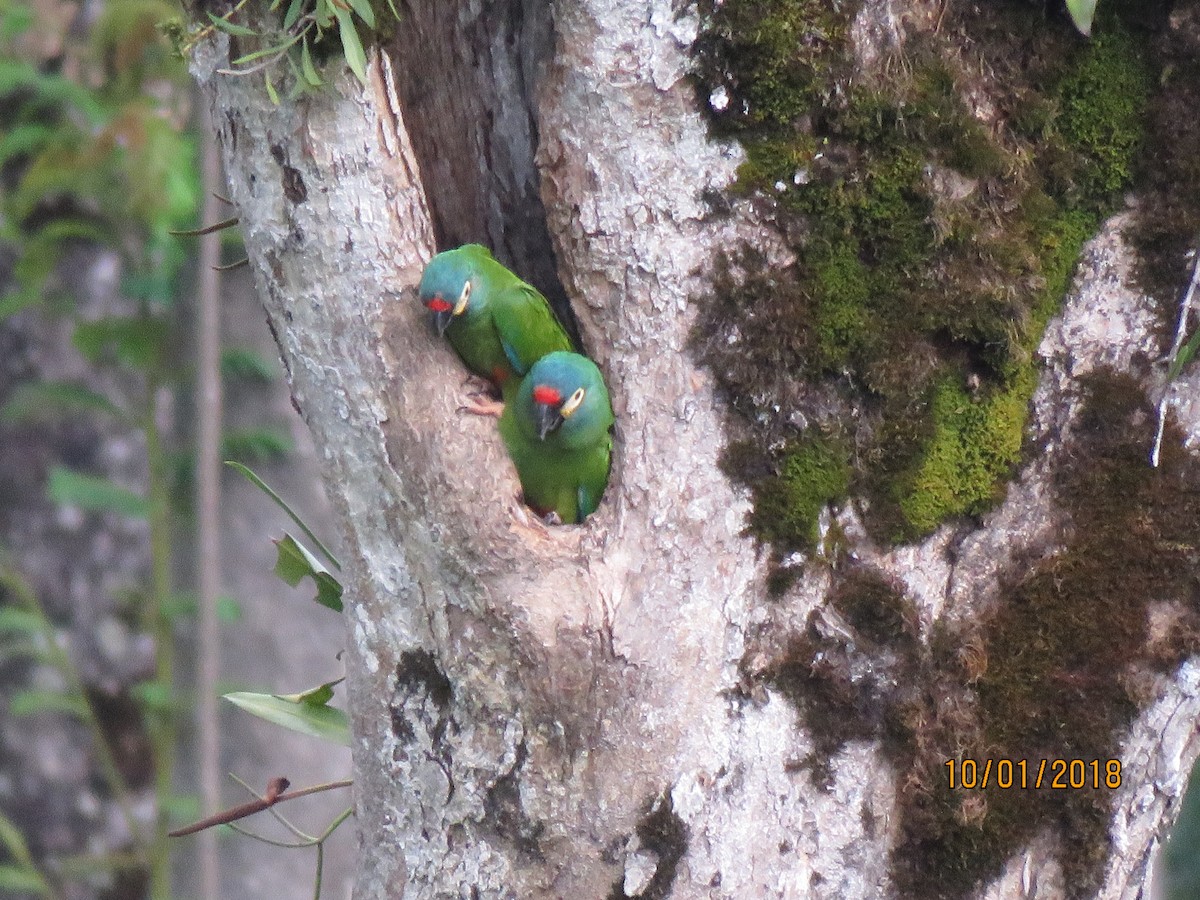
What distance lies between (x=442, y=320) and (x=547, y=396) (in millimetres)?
486

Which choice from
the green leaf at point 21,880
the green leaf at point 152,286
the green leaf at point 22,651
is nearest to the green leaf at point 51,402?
the green leaf at point 152,286

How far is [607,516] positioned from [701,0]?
3.19 feet

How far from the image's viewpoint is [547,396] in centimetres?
249

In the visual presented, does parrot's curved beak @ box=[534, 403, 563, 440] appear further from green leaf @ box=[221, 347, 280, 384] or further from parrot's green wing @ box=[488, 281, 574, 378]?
green leaf @ box=[221, 347, 280, 384]

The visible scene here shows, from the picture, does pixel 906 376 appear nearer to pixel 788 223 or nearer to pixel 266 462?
pixel 788 223

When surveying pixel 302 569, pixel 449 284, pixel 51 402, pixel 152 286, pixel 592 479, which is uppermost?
pixel 449 284

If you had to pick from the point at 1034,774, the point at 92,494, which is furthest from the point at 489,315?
the point at 92,494

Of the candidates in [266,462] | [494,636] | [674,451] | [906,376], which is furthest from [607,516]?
[266,462]

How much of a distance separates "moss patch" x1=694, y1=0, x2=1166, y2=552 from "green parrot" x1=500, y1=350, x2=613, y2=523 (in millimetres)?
403

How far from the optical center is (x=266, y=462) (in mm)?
5141

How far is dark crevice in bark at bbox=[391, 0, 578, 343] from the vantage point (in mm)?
2266

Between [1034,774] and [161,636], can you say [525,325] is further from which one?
[161,636]

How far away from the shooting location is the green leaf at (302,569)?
2.72 meters

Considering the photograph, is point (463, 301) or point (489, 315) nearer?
point (463, 301)
